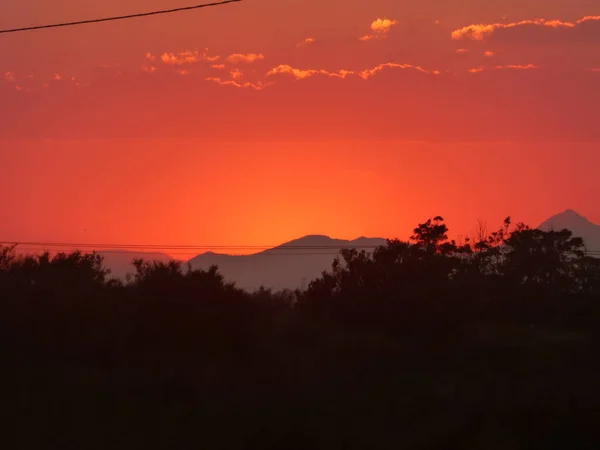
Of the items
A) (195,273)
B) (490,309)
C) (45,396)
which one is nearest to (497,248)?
(490,309)

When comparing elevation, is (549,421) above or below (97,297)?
below

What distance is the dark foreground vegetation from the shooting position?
23.1m

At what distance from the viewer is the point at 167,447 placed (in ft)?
70.3

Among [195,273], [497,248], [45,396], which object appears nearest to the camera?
[45,396]

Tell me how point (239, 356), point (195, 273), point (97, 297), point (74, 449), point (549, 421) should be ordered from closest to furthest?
point (74, 449)
point (549, 421)
point (239, 356)
point (97, 297)
point (195, 273)

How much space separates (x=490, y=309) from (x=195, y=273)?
67.2 feet

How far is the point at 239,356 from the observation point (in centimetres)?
3278

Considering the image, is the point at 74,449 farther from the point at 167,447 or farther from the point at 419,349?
the point at 419,349

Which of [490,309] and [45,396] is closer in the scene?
[45,396]

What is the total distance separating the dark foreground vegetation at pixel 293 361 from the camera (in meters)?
23.1

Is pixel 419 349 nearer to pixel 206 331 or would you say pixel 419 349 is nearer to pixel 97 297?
pixel 206 331

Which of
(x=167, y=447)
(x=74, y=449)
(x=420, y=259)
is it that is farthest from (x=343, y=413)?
(x=420, y=259)

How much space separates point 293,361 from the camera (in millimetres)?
31844

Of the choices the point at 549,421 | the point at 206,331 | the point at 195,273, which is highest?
the point at 195,273
